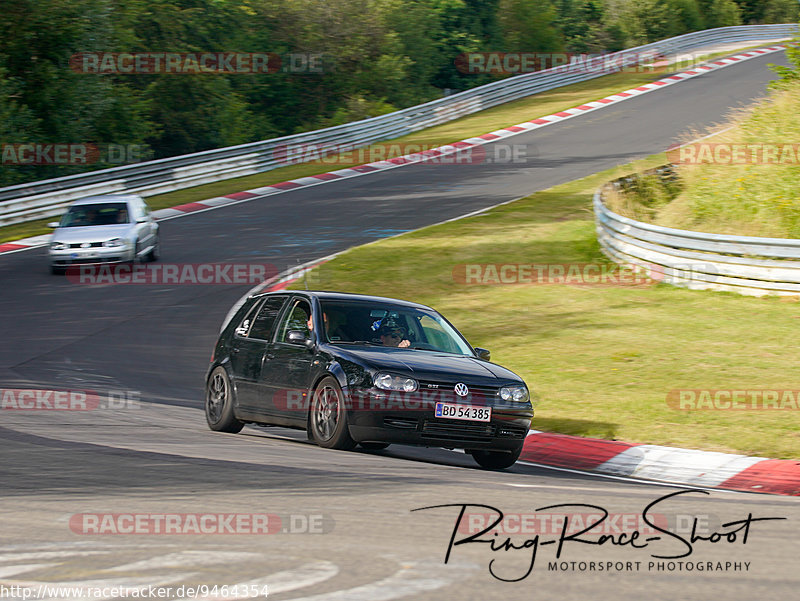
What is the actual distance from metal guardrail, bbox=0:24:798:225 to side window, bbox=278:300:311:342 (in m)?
19.7

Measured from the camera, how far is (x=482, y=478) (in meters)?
7.69

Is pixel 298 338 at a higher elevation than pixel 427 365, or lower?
higher

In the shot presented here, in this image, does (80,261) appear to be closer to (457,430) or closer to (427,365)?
(427,365)

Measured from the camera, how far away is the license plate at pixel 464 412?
855cm

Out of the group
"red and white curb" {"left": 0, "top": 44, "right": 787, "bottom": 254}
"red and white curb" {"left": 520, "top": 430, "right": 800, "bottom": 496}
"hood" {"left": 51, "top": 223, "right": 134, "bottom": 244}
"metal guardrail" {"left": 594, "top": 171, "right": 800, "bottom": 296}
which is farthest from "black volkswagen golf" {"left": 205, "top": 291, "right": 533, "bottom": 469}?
"red and white curb" {"left": 0, "top": 44, "right": 787, "bottom": 254}

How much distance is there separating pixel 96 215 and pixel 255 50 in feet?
93.7

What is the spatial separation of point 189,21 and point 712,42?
27529mm

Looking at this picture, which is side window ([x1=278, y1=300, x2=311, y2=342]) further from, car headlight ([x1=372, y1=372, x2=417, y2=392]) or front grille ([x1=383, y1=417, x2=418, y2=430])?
front grille ([x1=383, y1=417, x2=418, y2=430])

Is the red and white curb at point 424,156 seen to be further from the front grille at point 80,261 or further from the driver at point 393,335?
the driver at point 393,335

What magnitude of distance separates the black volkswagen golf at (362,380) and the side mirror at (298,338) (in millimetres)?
11

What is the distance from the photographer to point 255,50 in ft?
159

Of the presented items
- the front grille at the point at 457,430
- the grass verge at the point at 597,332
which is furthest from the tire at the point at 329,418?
the grass verge at the point at 597,332

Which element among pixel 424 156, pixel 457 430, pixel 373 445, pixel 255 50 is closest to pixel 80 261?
pixel 373 445

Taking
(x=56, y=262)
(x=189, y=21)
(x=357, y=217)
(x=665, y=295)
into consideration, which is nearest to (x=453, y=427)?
(x=665, y=295)
